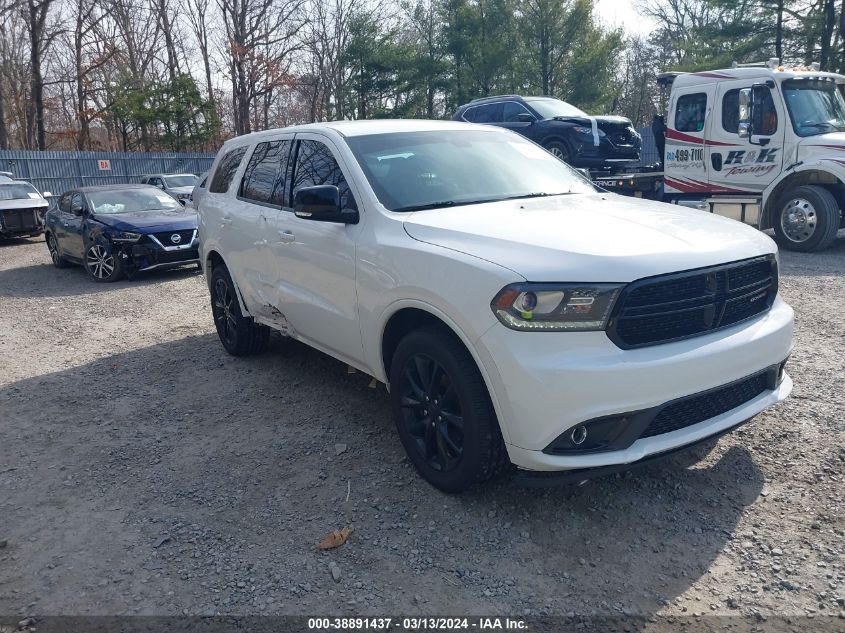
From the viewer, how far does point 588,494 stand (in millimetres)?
3523

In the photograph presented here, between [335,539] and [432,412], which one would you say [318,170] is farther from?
[335,539]

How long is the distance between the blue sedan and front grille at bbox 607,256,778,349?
9.34 m

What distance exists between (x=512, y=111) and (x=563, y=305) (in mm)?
11982

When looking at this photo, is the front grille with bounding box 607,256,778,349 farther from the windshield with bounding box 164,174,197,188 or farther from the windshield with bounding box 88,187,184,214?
the windshield with bounding box 164,174,197,188

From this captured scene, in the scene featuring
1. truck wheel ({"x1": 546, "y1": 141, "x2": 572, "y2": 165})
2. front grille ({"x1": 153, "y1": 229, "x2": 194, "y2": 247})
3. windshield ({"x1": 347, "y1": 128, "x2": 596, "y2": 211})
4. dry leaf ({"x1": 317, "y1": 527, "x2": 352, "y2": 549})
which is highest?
truck wheel ({"x1": 546, "y1": 141, "x2": 572, "y2": 165})

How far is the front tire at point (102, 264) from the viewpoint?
10.9 metres

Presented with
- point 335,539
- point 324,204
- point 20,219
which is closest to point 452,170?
point 324,204

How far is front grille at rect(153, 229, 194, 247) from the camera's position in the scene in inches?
430

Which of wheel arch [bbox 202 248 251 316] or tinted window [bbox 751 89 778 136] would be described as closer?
wheel arch [bbox 202 248 251 316]

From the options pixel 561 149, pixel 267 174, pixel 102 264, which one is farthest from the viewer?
pixel 561 149

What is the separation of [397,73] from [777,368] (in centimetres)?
3403

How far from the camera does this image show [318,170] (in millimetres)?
4574

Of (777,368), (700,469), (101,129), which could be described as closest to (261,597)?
(700,469)

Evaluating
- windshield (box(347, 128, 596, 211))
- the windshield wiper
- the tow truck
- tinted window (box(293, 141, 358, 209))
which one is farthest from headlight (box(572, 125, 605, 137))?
the windshield wiper
